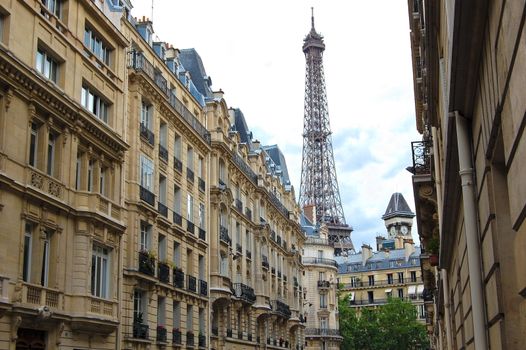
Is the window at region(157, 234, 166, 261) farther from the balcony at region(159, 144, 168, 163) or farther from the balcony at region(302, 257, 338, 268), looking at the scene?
the balcony at region(302, 257, 338, 268)

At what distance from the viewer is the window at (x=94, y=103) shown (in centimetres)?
3078

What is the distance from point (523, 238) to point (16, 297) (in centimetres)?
2064

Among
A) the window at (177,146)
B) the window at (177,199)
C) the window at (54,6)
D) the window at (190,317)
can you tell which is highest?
the window at (54,6)

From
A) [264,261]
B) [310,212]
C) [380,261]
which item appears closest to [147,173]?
[264,261]

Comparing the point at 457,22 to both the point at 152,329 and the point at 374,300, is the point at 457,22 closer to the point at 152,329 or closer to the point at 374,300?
the point at 152,329

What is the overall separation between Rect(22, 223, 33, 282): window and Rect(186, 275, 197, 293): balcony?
57.4 ft

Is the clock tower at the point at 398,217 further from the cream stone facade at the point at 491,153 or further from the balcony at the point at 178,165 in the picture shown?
the cream stone facade at the point at 491,153

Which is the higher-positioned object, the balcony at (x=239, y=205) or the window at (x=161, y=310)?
the balcony at (x=239, y=205)

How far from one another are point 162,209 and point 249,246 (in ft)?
62.1

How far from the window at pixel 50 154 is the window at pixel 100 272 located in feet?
13.8

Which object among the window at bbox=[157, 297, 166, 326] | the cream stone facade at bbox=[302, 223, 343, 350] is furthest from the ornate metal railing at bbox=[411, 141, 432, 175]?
the cream stone facade at bbox=[302, 223, 343, 350]

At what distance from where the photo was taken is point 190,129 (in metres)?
44.6

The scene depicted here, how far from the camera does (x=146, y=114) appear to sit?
3875 centimetres

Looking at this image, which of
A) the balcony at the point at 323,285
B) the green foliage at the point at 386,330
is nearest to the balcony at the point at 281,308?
the balcony at the point at 323,285
